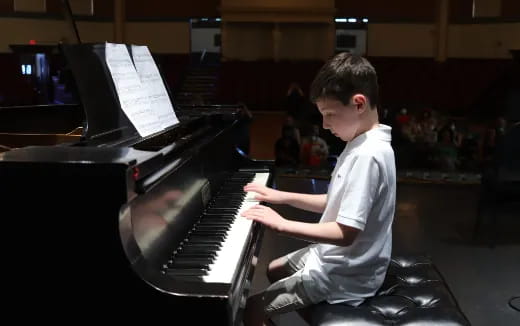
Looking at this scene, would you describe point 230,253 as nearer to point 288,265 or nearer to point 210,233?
point 210,233

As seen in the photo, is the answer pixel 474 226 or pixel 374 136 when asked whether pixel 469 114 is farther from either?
pixel 374 136

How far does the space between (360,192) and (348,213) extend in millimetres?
72

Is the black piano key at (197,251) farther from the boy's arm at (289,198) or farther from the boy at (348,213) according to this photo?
the boy's arm at (289,198)

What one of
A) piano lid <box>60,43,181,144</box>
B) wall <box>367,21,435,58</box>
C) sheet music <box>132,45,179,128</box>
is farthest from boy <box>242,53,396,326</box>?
wall <box>367,21,435,58</box>

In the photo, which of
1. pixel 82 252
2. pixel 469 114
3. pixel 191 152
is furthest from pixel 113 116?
pixel 469 114

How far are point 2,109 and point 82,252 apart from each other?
315cm

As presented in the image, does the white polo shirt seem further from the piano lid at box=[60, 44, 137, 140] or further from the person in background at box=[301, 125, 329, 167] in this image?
the person in background at box=[301, 125, 329, 167]

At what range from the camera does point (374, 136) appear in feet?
6.22

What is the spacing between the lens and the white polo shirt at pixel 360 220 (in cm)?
182

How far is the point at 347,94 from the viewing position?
1860 mm

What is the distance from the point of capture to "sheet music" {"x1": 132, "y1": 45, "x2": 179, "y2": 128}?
2354 millimetres

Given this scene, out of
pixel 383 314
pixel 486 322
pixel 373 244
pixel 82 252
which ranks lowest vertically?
pixel 486 322

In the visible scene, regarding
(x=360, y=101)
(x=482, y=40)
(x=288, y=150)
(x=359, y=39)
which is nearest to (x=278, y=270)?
(x=360, y=101)

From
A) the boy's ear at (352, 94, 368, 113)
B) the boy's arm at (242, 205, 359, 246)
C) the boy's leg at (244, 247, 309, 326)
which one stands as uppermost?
the boy's ear at (352, 94, 368, 113)
